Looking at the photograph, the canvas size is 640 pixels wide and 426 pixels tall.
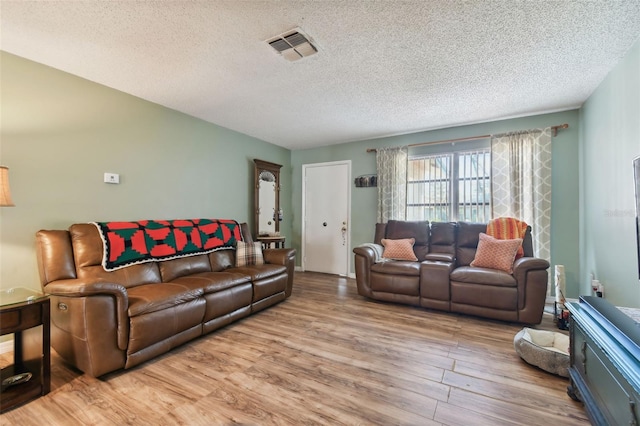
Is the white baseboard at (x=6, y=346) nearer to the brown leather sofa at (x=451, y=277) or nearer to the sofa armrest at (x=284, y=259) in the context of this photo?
the sofa armrest at (x=284, y=259)

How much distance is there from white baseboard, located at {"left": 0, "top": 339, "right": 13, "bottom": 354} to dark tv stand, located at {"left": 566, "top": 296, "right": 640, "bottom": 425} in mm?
3882

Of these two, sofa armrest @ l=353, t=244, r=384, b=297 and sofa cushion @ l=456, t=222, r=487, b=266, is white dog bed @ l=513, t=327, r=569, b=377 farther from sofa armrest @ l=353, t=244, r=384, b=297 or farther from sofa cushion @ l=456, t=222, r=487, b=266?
sofa armrest @ l=353, t=244, r=384, b=297

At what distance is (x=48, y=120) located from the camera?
2443 millimetres

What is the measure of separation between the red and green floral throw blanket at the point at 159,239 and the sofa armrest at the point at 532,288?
3.36 m

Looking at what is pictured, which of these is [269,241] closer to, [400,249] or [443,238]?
[400,249]

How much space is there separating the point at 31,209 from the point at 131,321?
1434 mm

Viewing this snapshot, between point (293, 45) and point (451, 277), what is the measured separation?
286 cm

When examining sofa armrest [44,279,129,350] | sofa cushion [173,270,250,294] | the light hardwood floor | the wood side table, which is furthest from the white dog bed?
the wood side table

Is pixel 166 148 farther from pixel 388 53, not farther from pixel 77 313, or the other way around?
pixel 388 53

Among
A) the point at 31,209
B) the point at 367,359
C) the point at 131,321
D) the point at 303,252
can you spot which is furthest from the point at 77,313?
the point at 303,252

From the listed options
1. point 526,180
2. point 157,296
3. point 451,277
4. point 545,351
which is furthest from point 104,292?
point 526,180

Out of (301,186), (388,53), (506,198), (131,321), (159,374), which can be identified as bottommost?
(159,374)

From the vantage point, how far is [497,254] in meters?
3.13

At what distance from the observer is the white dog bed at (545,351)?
1.88 metres
